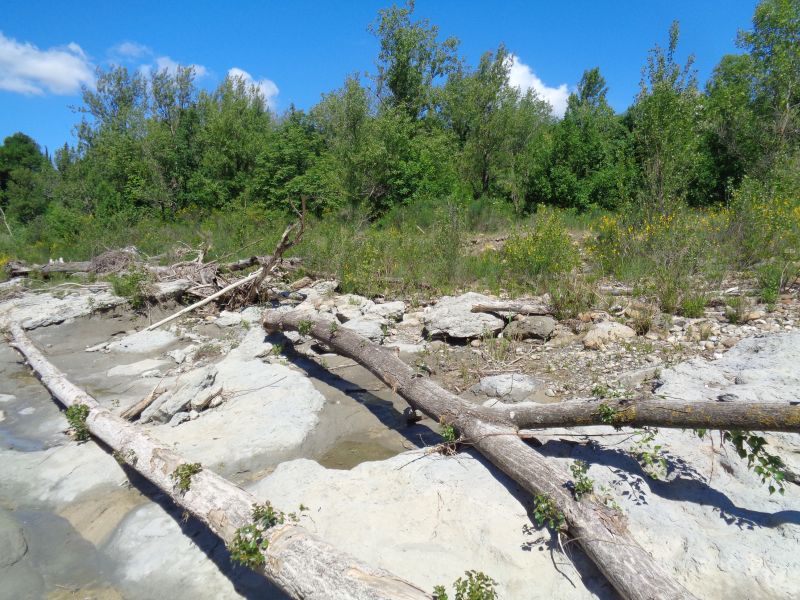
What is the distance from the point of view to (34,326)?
9195 millimetres

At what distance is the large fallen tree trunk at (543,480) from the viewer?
2545 millimetres

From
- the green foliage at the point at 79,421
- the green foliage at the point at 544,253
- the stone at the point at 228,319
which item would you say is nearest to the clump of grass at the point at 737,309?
the green foliage at the point at 544,253

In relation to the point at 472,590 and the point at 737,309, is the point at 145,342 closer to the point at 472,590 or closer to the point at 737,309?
the point at 472,590

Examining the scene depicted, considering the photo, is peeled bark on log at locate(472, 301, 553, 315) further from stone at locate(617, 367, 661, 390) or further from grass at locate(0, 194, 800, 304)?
stone at locate(617, 367, 661, 390)

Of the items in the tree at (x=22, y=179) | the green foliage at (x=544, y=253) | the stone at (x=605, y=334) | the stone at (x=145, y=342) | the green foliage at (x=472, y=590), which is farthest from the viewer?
the tree at (x=22, y=179)

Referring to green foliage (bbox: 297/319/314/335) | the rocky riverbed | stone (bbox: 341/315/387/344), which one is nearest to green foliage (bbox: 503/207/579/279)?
the rocky riverbed

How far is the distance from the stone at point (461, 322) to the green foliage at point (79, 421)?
419 centimetres

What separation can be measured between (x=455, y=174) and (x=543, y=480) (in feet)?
50.9

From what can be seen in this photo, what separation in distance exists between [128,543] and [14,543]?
0.87 meters

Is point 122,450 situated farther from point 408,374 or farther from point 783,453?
point 783,453

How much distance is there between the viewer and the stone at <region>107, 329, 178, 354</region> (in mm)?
7868

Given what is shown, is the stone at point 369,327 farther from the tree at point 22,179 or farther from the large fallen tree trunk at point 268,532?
the tree at point 22,179

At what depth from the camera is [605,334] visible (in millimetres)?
6277

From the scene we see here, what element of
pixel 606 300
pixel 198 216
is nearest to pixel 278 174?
pixel 198 216
